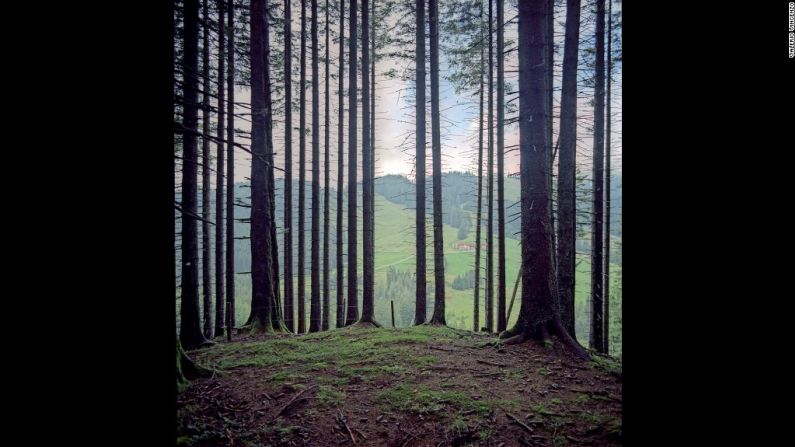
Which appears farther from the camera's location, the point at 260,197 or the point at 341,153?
the point at 341,153

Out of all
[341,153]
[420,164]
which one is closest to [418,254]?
[420,164]

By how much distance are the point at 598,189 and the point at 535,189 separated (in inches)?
177

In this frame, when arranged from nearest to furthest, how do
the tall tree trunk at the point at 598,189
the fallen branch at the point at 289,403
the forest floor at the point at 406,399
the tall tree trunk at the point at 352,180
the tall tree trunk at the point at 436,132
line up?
the forest floor at the point at 406,399
the fallen branch at the point at 289,403
the tall tree trunk at the point at 598,189
the tall tree trunk at the point at 436,132
the tall tree trunk at the point at 352,180

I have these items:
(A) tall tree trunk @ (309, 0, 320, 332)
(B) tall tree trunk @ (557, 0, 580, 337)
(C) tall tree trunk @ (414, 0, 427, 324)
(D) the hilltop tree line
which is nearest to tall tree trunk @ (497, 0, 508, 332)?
(D) the hilltop tree line

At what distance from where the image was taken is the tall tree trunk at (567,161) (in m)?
7.36

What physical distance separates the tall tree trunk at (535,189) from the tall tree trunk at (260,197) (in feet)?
22.4

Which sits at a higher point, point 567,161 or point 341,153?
point 341,153

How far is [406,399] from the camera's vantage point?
3939 millimetres

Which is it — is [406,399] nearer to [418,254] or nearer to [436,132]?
[418,254]

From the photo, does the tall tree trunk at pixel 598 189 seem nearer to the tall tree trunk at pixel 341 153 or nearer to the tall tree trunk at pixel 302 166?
the tall tree trunk at pixel 341 153

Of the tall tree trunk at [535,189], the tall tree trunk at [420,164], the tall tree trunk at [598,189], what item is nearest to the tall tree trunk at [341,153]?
the tall tree trunk at [420,164]
